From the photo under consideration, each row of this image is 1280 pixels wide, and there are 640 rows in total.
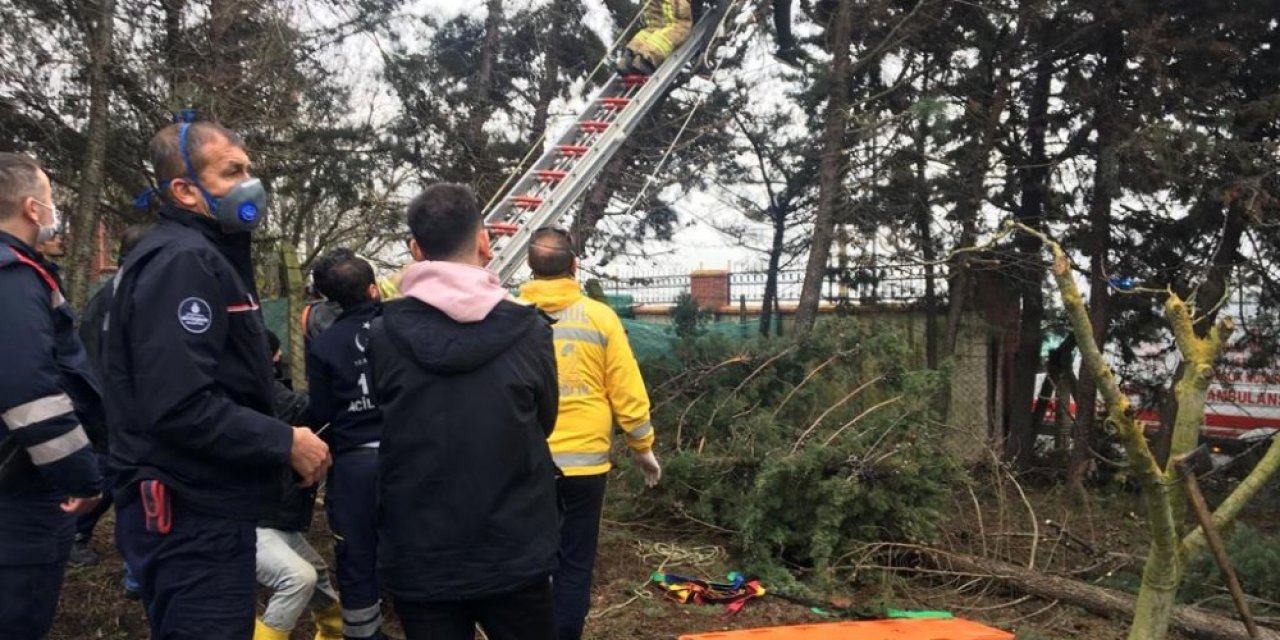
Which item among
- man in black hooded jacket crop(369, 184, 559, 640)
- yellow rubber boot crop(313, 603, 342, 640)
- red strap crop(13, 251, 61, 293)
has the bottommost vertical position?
yellow rubber boot crop(313, 603, 342, 640)

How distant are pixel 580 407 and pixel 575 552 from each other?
1.90 ft

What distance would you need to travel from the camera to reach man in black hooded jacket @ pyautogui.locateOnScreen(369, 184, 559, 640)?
229cm

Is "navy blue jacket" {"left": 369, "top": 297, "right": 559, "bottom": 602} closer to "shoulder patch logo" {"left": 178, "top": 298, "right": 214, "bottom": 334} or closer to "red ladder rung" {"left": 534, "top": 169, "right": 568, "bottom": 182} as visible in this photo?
"shoulder patch logo" {"left": 178, "top": 298, "right": 214, "bottom": 334}

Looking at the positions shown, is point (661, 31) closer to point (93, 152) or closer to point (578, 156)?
point (578, 156)

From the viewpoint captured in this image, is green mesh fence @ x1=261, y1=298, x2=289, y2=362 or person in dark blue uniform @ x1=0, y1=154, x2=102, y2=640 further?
green mesh fence @ x1=261, y1=298, x2=289, y2=362

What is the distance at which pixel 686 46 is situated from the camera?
10109 mm

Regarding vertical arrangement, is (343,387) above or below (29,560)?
above

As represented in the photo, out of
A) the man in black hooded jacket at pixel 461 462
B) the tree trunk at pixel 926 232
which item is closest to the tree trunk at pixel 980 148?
the tree trunk at pixel 926 232

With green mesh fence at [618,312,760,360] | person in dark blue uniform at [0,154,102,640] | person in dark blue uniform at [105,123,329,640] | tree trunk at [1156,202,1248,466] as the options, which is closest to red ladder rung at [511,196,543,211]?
green mesh fence at [618,312,760,360]

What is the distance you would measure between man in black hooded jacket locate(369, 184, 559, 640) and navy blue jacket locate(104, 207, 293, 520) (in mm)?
303

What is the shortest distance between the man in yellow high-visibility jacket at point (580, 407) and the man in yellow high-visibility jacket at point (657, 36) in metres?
6.21

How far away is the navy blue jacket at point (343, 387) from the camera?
3.61m

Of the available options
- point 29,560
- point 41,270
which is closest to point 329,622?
point 29,560

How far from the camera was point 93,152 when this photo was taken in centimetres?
688
